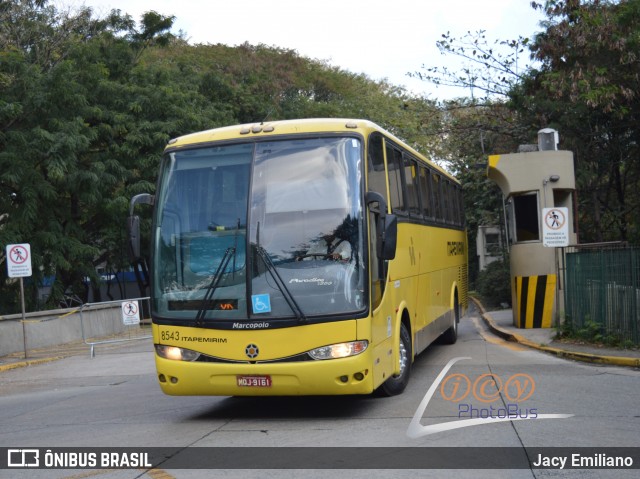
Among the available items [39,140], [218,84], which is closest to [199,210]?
[39,140]

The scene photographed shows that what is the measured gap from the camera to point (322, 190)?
9.41 metres

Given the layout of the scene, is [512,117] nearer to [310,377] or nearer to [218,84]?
[218,84]

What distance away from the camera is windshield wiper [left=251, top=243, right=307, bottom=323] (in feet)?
29.3

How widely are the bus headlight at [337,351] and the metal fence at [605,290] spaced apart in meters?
7.09

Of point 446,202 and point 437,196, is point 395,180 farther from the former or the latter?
point 446,202

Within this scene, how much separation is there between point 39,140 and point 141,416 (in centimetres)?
1660

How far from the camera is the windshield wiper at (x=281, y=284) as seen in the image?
893 cm

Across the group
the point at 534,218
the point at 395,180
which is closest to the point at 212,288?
the point at 395,180

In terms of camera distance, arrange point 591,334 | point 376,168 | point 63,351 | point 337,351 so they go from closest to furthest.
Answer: point 337,351
point 376,168
point 591,334
point 63,351

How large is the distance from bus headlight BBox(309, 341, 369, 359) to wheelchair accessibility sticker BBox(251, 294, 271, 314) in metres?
0.68

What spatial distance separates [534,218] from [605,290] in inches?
164

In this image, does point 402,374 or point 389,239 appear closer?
point 389,239

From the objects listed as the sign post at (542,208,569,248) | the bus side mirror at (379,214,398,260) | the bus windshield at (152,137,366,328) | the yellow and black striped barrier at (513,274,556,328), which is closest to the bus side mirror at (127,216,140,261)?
the bus windshield at (152,137,366,328)

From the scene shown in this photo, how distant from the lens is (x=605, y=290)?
15008 millimetres
